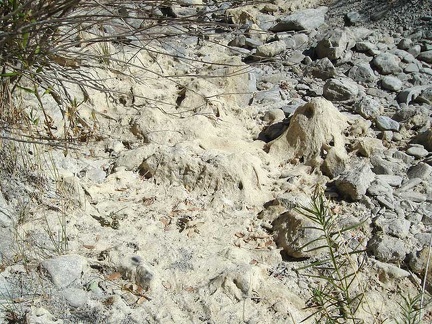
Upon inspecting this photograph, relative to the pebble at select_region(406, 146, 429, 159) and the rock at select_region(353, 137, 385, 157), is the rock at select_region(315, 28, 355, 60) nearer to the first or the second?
the rock at select_region(353, 137, 385, 157)

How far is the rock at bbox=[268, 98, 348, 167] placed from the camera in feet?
13.7

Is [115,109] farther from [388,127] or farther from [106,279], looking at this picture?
[388,127]

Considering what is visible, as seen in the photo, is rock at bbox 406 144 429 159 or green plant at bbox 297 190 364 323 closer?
green plant at bbox 297 190 364 323

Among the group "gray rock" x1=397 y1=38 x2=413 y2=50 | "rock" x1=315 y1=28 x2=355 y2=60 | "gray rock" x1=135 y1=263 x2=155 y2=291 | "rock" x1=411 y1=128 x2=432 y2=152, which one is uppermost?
"rock" x1=315 y1=28 x2=355 y2=60

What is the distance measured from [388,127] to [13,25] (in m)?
2.59

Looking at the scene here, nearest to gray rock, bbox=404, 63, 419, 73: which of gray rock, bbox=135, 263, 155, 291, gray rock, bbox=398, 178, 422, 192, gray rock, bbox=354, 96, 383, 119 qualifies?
gray rock, bbox=354, 96, 383, 119

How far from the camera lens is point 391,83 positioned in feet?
16.3

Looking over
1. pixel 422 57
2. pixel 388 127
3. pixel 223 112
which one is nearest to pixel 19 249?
pixel 223 112

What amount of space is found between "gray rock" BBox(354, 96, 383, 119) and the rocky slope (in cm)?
2

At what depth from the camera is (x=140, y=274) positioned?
125 inches

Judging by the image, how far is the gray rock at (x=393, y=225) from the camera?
3.52 meters

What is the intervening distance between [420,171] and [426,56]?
1.69 metres

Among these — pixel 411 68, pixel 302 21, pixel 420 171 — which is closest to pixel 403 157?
pixel 420 171

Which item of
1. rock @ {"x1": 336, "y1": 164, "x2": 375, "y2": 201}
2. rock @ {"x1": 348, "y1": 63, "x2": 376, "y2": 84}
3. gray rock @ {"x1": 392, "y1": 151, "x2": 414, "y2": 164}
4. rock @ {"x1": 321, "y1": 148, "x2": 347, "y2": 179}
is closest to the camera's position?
rock @ {"x1": 336, "y1": 164, "x2": 375, "y2": 201}
